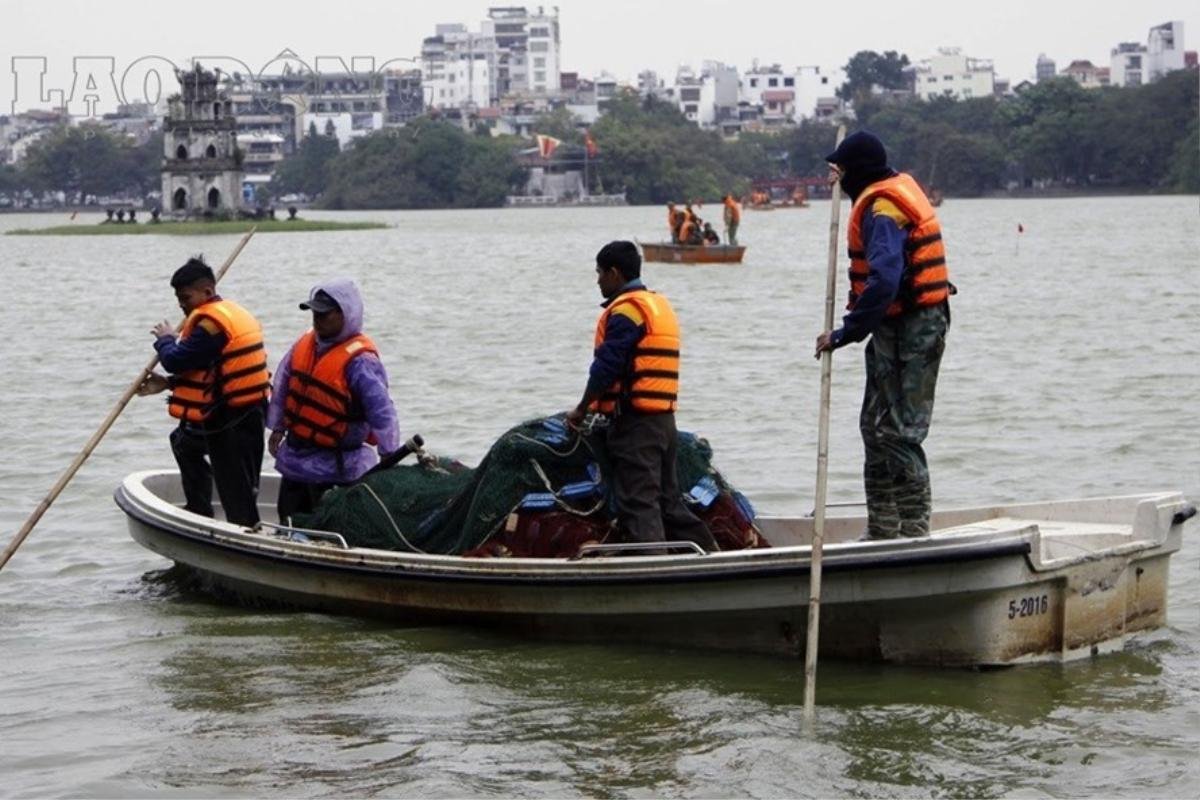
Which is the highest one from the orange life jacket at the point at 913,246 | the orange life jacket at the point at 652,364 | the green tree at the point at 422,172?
the orange life jacket at the point at 913,246

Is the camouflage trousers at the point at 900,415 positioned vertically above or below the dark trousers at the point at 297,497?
above

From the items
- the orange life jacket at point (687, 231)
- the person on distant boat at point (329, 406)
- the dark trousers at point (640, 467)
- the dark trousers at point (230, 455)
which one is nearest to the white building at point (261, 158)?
the orange life jacket at point (687, 231)

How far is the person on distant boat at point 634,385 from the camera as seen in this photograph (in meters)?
9.80

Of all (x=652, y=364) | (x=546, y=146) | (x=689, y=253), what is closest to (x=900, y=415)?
(x=652, y=364)

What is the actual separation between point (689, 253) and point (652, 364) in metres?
38.7

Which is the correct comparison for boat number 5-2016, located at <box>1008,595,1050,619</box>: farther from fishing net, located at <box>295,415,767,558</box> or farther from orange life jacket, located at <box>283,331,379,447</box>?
orange life jacket, located at <box>283,331,379,447</box>

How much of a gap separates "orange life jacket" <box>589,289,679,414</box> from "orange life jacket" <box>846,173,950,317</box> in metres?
0.94

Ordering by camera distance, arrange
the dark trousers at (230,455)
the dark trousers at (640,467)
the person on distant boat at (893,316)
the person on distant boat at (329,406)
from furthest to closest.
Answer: the dark trousers at (230,455)
the person on distant boat at (329,406)
the dark trousers at (640,467)
the person on distant boat at (893,316)

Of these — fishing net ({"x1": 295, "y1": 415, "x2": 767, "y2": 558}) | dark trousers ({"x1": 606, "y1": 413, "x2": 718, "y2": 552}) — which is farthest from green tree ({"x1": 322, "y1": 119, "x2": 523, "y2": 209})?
dark trousers ({"x1": 606, "y1": 413, "x2": 718, "y2": 552})

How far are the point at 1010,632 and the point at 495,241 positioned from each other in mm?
74379

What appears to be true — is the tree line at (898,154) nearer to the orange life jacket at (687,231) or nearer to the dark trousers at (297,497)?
the orange life jacket at (687,231)

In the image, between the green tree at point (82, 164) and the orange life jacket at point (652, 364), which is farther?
the green tree at point (82, 164)

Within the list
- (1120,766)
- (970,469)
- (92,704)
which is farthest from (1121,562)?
(970,469)

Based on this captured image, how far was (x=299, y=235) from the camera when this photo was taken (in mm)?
96125
